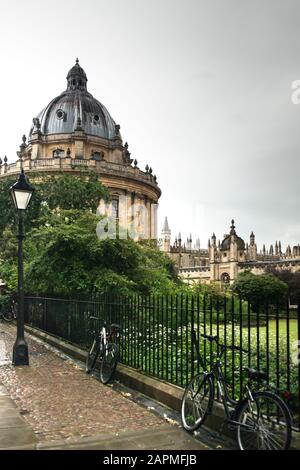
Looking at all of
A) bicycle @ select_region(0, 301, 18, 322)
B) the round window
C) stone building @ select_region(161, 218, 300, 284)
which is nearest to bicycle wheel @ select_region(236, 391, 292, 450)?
bicycle @ select_region(0, 301, 18, 322)

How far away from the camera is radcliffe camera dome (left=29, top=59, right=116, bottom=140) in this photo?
67.2 m

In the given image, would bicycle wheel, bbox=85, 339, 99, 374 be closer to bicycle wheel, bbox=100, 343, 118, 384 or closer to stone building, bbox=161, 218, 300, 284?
bicycle wheel, bbox=100, 343, 118, 384

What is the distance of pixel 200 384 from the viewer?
617 cm

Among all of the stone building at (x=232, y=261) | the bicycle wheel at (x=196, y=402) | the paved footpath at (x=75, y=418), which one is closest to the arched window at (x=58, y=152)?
the stone building at (x=232, y=261)

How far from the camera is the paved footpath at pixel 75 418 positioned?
555 cm

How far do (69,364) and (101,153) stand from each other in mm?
58673

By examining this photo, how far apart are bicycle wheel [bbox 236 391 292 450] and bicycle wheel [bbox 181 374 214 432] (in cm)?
71

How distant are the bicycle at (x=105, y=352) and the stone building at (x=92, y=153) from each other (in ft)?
163

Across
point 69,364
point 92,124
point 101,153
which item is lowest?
point 69,364

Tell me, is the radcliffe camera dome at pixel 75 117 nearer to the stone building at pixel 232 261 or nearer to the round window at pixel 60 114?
the round window at pixel 60 114

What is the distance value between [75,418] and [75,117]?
64.4 metres
